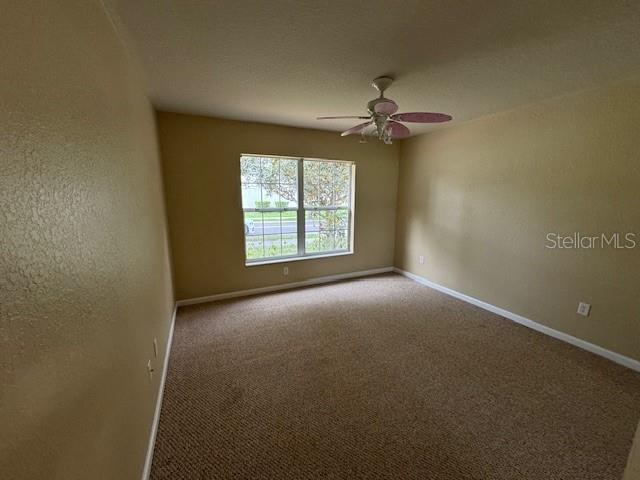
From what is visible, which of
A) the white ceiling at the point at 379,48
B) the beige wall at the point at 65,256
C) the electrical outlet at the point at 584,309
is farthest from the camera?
the electrical outlet at the point at 584,309

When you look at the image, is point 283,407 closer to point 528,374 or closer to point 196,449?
point 196,449

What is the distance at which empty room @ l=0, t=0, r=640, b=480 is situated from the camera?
27.2 inches

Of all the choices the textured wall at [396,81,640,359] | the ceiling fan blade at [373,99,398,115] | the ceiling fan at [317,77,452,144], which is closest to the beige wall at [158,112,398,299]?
the textured wall at [396,81,640,359]

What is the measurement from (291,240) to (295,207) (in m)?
0.50

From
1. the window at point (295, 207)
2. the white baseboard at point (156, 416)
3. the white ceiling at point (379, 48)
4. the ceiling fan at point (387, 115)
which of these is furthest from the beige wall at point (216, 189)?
the ceiling fan at point (387, 115)

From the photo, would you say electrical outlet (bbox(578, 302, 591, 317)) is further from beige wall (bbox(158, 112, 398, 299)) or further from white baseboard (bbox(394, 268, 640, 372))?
beige wall (bbox(158, 112, 398, 299))

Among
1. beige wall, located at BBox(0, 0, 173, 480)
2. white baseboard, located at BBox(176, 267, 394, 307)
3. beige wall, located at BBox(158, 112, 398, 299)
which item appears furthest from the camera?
white baseboard, located at BBox(176, 267, 394, 307)

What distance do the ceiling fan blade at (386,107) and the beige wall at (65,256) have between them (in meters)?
1.63

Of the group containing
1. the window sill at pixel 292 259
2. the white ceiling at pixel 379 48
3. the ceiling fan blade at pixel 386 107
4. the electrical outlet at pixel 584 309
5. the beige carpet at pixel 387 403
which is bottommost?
the beige carpet at pixel 387 403

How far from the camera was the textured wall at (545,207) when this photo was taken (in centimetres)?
221

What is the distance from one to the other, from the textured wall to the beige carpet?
1.45ft

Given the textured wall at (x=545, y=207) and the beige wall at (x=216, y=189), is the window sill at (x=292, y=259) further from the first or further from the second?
the textured wall at (x=545, y=207)

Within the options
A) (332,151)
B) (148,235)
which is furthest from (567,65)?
(148,235)

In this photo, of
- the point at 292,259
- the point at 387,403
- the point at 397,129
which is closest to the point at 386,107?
the point at 397,129
